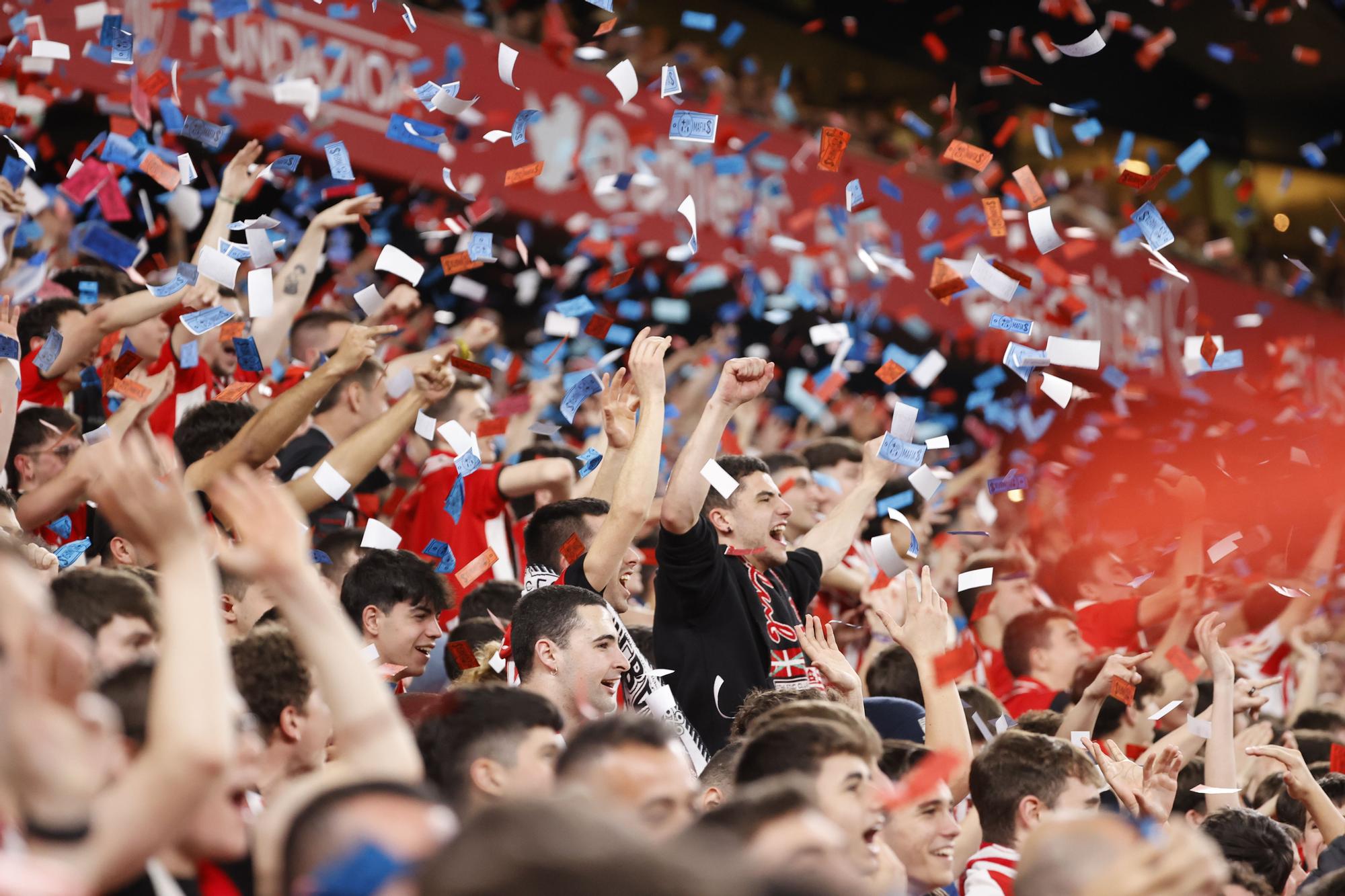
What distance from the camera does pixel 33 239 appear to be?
20.4 ft

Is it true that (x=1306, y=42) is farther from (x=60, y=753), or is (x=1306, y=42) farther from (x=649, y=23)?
(x=60, y=753)

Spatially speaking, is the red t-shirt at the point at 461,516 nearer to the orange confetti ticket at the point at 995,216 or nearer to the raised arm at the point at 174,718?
the orange confetti ticket at the point at 995,216

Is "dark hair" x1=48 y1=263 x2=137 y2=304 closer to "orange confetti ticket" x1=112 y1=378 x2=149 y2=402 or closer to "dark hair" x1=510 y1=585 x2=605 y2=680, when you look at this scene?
"orange confetti ticket" x1=112 y1=378 x2=149 y2=402

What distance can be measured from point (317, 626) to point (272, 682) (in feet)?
2.86

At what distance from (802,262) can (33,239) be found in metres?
6.77

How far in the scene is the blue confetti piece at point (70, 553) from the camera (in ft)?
14.3

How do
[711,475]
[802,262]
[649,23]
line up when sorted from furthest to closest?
[649,23] → [802,262] → [711,475]

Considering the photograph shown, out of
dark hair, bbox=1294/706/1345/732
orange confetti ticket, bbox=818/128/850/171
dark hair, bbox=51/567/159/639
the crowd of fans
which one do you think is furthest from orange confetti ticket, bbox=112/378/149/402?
dark hair, bbox=1294/706/1345/732

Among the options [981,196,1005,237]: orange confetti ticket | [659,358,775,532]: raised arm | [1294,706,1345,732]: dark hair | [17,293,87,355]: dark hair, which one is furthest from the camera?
[1294,706,1345,732]: dark hair

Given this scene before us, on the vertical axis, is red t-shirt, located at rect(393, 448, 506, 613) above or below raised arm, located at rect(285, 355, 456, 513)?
below

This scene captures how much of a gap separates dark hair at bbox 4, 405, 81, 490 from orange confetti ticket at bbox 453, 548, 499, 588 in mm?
1380

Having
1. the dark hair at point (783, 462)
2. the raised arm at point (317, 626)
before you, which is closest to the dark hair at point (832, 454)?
the dark hair at point (783, 462)

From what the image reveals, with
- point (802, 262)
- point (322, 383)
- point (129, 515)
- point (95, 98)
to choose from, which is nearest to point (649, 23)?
point (802, 262)

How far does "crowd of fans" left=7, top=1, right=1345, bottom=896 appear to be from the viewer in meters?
1.84
